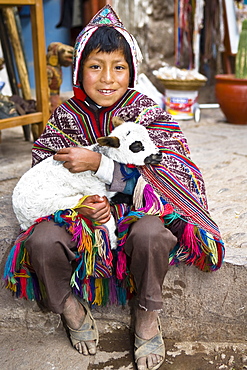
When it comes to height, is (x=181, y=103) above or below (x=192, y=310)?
above

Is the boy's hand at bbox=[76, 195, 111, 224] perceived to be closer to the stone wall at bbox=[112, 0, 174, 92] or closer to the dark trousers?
the dark trousers

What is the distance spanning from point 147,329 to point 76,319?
0.80ft

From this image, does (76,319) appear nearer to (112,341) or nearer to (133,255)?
(112,341)

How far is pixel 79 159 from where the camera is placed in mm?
1364

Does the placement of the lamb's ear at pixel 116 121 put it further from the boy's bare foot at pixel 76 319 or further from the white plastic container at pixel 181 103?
the white plastic container at pixel 181 103

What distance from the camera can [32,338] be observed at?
156 centimetres

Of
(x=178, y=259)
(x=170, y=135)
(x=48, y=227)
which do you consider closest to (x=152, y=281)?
(x=178, y=259)

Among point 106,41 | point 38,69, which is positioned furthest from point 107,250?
point 38,69

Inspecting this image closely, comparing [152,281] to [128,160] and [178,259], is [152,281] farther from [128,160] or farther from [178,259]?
[128,160]

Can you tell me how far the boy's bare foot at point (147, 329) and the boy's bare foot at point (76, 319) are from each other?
165 mm

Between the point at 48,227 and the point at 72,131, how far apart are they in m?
0.38

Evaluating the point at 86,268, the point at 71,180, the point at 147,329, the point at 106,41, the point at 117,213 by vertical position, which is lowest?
the point at 147,329

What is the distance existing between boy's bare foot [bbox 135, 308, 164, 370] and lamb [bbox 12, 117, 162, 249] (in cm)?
25

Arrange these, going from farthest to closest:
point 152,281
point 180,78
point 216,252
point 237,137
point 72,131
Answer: point 180,78 < point 237,137 < point 72,131 < point 216,252 < point 152,281
